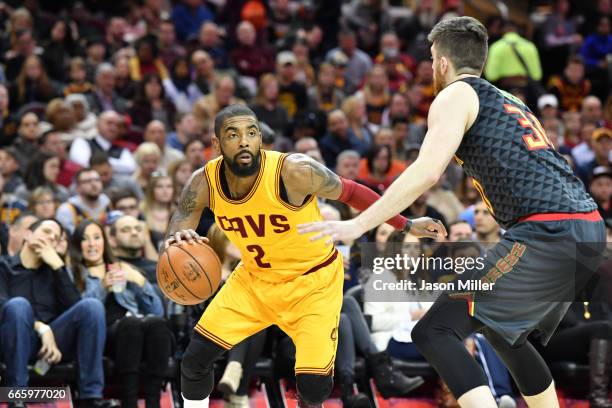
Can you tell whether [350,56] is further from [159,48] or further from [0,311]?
[0,311]

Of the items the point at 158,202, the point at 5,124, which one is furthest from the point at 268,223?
the point at 5,124

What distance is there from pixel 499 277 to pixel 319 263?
1.55m

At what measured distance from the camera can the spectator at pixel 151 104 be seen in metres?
12.1

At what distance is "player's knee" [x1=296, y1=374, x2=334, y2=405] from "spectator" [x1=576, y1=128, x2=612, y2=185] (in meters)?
6.60

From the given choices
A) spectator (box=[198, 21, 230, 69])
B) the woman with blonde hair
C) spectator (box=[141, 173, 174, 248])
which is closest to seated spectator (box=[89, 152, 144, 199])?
the woman with blonde hair

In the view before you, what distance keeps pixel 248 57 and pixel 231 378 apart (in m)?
7.27

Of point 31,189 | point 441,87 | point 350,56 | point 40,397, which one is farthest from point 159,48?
point 441,87

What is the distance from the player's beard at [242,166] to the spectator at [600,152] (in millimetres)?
6746

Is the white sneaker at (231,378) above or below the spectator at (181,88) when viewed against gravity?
below

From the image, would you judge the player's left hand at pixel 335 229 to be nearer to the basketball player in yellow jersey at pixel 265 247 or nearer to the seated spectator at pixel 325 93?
the basketball player in yellow jersey at pixel 265 247

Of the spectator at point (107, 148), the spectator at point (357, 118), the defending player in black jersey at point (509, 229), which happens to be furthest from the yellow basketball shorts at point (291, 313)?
the spectator at point (357, 118)

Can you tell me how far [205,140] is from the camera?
11547 millimetres

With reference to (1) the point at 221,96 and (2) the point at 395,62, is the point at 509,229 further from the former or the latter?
(2) the point at 395,62

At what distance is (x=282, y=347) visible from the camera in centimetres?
796
